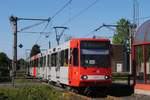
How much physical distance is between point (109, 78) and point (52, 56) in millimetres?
10983

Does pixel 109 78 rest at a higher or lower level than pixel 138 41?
lower

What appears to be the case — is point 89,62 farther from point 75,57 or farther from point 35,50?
point 35,50

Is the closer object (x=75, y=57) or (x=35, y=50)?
(x=75, y=57)

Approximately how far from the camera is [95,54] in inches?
1043

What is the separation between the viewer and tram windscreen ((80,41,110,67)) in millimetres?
26469

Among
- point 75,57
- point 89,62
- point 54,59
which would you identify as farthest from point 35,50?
point 89,62

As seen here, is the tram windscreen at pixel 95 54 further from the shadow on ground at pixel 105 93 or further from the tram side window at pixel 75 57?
the shadow on ground at pixel 105 93

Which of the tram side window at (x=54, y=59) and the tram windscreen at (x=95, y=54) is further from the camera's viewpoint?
the tram side window at (x=54, y=59)

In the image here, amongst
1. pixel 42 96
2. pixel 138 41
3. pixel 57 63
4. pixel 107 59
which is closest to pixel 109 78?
pixel 107 59

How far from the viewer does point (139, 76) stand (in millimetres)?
26969

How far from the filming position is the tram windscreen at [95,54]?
1042 inches

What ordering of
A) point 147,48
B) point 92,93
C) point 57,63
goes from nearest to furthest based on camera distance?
point 147,48
point 92,93
point 57,63

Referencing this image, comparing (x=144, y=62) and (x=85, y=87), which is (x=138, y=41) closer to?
(x=144, y=62)

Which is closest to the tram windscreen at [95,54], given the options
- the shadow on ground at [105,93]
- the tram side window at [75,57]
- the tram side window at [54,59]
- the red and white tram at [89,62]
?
the red and white tram at [89,62]
